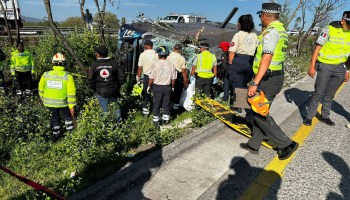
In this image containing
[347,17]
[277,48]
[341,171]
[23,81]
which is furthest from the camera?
[23,81]

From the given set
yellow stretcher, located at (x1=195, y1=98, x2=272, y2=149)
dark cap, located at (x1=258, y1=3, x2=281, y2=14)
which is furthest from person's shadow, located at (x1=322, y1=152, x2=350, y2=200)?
dark cap, located at (x1=258, y1=3, x2=281, y2=14)

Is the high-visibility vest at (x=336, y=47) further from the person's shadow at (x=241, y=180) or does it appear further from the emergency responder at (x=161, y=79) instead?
the emergency responder at (x=161, y=79)

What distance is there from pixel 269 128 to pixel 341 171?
3.17 ft

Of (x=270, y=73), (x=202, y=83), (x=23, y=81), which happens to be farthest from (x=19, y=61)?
(x=270, y=73)

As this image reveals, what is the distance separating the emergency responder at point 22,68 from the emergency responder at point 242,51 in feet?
21.2

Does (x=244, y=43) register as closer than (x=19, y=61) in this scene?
Yes

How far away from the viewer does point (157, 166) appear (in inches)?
133

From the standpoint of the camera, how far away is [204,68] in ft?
21.4

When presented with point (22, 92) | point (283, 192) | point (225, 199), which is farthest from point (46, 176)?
point (22, 92)

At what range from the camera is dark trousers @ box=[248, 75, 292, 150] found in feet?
12.0

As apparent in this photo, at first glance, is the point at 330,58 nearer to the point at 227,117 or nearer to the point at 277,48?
the point at 277,48

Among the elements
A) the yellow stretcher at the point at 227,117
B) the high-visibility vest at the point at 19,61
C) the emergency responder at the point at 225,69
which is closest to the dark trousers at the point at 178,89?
the emergency responder at the point at 225,69

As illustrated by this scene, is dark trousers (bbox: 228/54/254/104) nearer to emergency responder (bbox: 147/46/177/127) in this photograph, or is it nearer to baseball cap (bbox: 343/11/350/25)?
emergency responder (bbox: 147/46/177/127)

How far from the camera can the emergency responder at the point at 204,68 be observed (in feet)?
21.3
